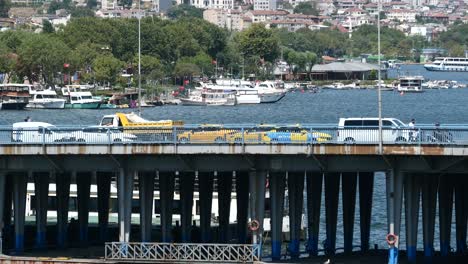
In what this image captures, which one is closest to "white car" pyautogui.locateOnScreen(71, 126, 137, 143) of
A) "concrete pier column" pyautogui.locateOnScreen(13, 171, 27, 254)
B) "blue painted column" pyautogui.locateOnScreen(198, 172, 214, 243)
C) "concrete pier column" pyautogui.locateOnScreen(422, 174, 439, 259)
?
"concrete pier column" pyautogui.locateOnScreen(13, 171, 27, 254)

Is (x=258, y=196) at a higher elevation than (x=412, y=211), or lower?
higher

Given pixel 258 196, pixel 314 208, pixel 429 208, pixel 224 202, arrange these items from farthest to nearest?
1. pixel 224 202
2. pixel 314 208
3. pixel 429 208
4. pixel 258 196

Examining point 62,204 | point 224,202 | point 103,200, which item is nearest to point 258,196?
point 224,202

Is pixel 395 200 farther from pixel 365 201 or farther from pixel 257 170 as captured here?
pixel 365 201

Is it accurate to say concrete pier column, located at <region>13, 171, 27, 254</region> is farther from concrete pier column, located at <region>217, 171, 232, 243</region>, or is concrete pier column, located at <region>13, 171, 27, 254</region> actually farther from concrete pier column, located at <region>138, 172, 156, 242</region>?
concrete pier column, located at <region>217, 171, 232, 243</region>

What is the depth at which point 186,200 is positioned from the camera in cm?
7238

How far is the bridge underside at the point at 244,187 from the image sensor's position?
213 ft

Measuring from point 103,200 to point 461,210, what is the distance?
52.6 feet

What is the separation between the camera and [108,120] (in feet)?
287

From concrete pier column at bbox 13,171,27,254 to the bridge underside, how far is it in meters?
0.04

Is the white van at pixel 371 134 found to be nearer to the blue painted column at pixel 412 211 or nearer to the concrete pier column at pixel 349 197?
the blue painted column at pixel 412 211

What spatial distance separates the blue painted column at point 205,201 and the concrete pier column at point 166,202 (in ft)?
5.94

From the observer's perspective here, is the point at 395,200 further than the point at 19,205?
No

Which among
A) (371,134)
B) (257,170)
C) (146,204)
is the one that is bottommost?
(146,204)
